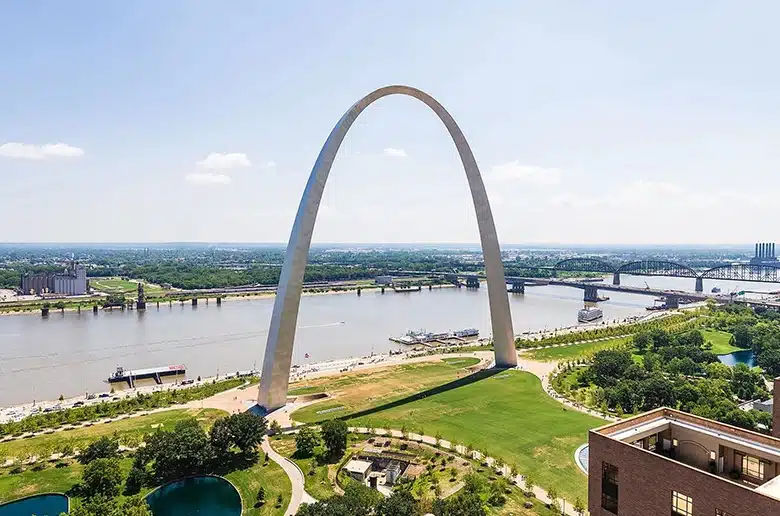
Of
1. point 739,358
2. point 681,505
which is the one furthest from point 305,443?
point 739,358

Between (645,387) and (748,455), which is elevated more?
(748,455)

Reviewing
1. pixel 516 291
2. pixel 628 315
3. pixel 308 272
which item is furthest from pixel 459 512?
pixel 308 272

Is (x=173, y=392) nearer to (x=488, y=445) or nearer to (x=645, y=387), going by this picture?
(x=488, y=445)

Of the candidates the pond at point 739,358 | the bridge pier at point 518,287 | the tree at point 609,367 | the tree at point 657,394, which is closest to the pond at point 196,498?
the tree at point 657,394

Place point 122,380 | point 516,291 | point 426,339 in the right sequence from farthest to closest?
point 516,291 < point 426,339 < point 122,380

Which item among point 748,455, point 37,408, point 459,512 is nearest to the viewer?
point 748,455

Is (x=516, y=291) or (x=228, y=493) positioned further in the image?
(x=516, y=291)
